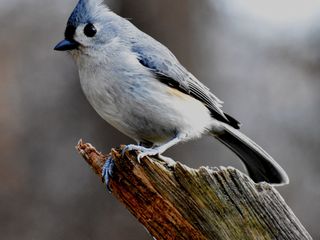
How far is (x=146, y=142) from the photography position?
15.8ft

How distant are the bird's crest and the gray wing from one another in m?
0.36

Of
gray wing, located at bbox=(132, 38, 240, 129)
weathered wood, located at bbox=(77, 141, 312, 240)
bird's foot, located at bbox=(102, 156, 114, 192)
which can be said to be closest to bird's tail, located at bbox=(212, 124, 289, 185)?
gray wing, located at bbox=(132, 38, 240, 129)

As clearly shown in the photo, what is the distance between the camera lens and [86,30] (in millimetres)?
4645

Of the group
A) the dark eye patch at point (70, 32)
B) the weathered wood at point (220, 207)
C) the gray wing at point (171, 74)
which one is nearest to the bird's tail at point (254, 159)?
the gray wing at point (171, 74)

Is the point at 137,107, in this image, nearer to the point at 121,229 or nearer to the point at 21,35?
the point at 121,229

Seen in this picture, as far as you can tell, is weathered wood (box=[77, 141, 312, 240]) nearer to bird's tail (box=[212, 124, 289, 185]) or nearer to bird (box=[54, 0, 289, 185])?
bird (box=[54, 0, 289, 185])

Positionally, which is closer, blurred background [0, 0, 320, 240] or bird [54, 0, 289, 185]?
bird [54, 0, 289, 185]

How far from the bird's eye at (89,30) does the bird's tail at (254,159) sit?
4.16 ft

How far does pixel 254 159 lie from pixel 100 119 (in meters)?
3.56

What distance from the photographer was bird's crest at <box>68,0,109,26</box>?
15.0 ft

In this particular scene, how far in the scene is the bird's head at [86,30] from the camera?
4.59 meters

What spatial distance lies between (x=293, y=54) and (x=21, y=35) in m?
4.10

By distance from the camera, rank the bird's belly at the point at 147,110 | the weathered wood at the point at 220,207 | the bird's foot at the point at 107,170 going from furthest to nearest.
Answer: the bird's belly at the point at 147,110 < the bird's foot at the point at 107,170 < the weathered wood at the point at 220,207

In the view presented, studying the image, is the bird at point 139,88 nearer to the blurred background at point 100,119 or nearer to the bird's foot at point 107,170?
the bird's foot at point 107,170
